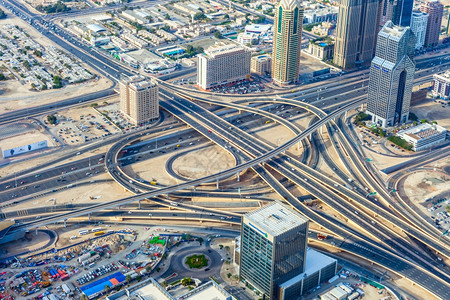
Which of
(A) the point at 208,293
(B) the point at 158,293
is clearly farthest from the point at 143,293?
(A) the point at 208,293

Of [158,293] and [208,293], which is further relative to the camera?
[208,293]

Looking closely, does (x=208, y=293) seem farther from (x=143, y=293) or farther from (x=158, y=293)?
(x=143, y=293)

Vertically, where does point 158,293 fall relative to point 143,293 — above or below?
above

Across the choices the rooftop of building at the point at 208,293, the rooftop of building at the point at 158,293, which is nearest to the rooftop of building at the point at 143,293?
the rooftop of building at the point at 158,293

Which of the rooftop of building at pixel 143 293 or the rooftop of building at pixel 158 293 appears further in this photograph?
the rooftop of building at pixel 158 293

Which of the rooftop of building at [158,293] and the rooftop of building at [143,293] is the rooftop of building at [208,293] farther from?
the rooftop of building at [143,293]

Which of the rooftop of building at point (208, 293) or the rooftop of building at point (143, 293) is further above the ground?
the rooftop of building at point (143, 293)

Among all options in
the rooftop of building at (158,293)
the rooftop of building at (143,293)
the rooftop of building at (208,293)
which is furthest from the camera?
the rooftop of building at (208,293)

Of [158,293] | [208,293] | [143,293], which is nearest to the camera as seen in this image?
[158,293]

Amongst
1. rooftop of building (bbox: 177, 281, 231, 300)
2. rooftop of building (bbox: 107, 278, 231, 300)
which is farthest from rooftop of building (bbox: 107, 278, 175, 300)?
rooftop of building (bbox: 177, 281, 231, 300)

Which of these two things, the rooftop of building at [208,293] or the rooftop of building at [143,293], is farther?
the rooftop of building at [208,293]

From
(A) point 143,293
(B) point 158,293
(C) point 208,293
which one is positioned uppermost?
(B) point 158,293

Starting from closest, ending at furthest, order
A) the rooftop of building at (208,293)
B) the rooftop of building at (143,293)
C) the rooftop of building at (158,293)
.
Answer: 1. the rooftop of building at (143,293)
2. the rooftop of building at (158,293)
3. the rooftop of building at (208,293)
